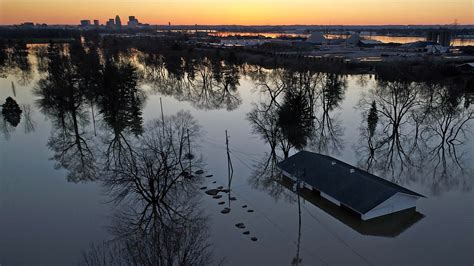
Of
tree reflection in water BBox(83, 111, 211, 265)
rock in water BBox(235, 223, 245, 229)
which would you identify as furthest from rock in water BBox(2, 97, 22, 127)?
rock in water BBox(235, 223, 245, 229)

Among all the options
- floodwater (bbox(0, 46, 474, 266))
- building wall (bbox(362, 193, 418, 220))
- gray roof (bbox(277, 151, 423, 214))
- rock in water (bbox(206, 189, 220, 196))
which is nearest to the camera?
floodwater (bbox(0, 46, 474, 266))

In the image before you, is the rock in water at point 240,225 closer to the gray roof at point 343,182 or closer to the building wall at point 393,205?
the gray roof at point 343,182

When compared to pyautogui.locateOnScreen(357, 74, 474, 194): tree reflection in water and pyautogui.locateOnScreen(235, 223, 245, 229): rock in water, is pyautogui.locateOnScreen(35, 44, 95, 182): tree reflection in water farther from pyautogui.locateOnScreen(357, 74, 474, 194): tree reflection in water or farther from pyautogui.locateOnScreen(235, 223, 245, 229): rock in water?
pyautogui.locateOnScreen(357, 74, 474, 194): tree reflection in water

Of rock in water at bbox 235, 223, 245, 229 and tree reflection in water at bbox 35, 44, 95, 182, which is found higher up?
tree reflection in water at bbox 35, 44, 95, 182

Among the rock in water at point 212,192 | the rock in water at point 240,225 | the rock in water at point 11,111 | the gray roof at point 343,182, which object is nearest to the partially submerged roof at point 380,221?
the gray roof at point 343,182

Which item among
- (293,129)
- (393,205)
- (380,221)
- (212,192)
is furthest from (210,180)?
(393,205)

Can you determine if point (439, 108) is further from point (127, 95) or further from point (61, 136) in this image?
point (61, 136)

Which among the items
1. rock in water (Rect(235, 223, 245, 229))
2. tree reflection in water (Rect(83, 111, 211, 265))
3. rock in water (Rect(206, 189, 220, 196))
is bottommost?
rock in water (Rect(235, 223, 245, 229))
